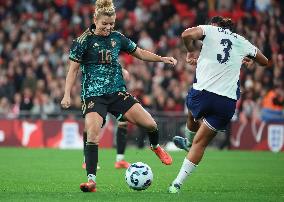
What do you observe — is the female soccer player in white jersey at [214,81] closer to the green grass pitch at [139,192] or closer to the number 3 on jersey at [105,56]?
the green grass pitch at [139,192]

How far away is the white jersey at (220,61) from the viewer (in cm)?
1060

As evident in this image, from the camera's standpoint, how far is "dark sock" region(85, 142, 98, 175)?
35.8ft

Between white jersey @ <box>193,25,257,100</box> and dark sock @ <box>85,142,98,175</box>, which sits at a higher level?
white jersey @ <box>193,25,257,100</box>

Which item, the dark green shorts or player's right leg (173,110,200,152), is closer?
the dark green shorts

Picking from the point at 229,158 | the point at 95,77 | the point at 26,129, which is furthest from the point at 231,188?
the point at 26,129

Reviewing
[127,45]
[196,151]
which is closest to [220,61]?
[196,151]

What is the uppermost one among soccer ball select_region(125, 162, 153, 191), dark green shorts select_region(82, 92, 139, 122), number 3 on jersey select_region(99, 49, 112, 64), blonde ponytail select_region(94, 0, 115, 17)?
blonde ponytail select_region(94, 0, 115, 17)

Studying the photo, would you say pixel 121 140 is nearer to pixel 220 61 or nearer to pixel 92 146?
pixel 92 146

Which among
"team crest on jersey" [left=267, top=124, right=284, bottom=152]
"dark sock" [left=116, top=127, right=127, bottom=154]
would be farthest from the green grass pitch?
"team crest on jersey" [left=267, top=124, right=284, bottom=152]

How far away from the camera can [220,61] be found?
10.7m

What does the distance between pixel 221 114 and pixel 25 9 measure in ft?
66.9

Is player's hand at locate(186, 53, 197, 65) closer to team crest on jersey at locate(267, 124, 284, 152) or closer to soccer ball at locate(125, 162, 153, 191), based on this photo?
soccer ball at locate(125, 162, 153, 191)

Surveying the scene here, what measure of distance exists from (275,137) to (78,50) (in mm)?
13984

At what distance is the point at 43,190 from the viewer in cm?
1134
